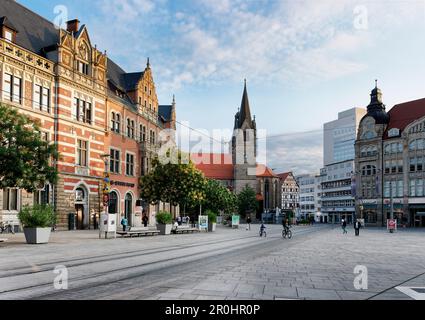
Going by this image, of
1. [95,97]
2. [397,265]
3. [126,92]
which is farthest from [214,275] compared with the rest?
[126,92]

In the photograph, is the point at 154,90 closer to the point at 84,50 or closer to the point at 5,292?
the point at 84,50

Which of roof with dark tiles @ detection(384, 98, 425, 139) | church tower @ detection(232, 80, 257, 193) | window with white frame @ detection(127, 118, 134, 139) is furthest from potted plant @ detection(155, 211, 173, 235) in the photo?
church tower @ detection(232, 80, 257, 193)

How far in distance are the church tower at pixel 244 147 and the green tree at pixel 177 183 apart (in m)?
69.0

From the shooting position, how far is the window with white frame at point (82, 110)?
37778 millimetres

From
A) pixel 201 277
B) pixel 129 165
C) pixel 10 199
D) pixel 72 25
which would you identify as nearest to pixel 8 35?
pixel 72 25

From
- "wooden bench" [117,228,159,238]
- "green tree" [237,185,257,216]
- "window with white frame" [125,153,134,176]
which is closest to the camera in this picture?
"wooden bench" [117,228,159,238]

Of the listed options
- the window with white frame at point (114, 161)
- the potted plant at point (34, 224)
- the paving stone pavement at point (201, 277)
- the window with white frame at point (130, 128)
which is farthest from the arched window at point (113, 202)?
the paving stone pavement at point (201, 277)

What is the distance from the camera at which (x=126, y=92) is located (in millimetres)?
49781

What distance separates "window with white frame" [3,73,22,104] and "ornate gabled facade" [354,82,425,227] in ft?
182

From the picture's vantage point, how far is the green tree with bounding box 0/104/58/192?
20625mm

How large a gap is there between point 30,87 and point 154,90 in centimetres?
2354

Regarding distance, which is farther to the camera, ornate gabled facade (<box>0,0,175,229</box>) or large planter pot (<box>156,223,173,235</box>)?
large planter pot (<box>156,223,173,235</box>)

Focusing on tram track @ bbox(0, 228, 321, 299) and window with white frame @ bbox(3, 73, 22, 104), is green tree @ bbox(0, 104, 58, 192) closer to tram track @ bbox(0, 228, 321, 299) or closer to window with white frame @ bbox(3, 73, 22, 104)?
tram track @ bbox(0, 228, 321, 299)

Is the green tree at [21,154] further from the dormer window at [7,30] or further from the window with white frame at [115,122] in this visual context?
the window with white frame at [115,122]
